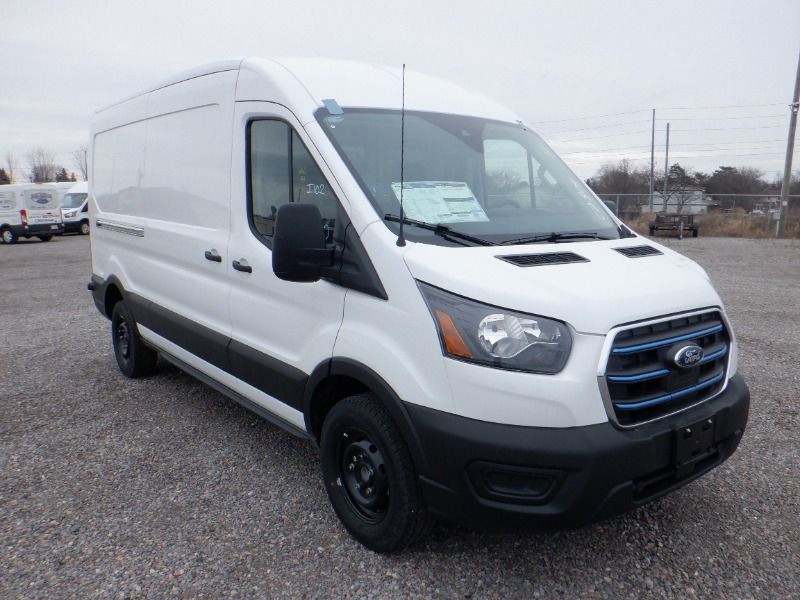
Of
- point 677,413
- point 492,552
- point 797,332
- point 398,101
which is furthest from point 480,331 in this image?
point 797,332

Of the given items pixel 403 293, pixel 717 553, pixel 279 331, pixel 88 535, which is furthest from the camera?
pixel 279 331

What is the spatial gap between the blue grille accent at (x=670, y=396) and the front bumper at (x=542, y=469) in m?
0.08

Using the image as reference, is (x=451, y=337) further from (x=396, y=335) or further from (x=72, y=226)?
(x=72, y=226)

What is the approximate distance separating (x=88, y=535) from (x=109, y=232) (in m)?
3.38

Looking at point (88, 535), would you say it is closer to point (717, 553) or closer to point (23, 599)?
point (23, 599)

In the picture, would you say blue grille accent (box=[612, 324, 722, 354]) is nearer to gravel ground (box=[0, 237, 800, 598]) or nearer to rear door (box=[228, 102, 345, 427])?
gravel ground (box=[0, 237, 800, 598])

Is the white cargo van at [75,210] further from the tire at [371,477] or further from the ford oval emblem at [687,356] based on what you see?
the ford oval emblem at [687,356]

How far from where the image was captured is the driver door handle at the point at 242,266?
349 cm

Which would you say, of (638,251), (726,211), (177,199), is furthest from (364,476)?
(726,211)

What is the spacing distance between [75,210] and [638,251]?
93.4 ft

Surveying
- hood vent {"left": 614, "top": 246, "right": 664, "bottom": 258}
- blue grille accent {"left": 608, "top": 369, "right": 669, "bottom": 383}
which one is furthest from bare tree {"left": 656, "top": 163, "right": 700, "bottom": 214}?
blue grille accent {"left": 608, "top": 369, "right": 669, "bottom": 383}

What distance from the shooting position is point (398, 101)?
11.1 ft

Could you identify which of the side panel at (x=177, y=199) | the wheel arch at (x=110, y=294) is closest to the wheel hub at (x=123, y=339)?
the wheel arch at (x=110, y=294)

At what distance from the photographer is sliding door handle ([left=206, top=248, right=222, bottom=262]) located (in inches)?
149
